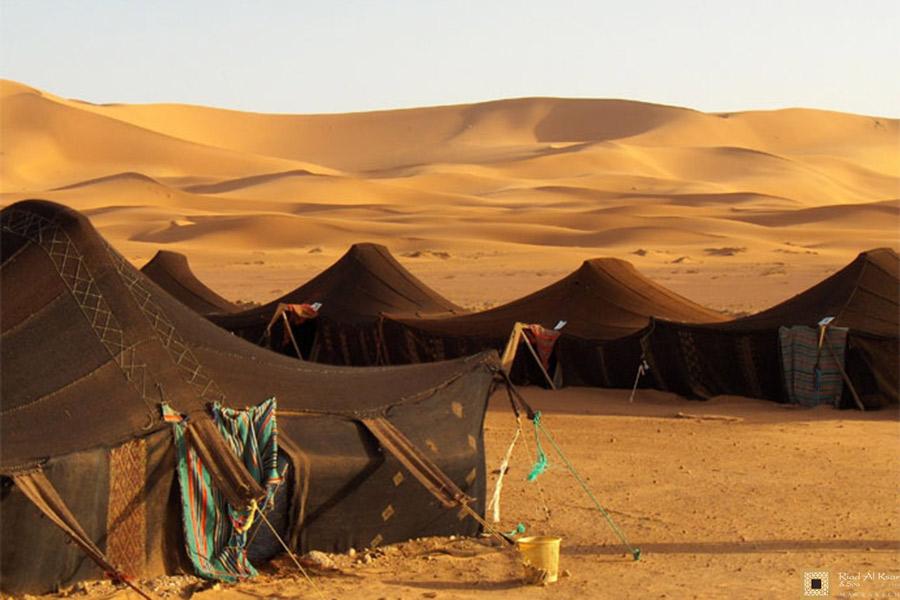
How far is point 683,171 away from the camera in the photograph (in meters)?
120

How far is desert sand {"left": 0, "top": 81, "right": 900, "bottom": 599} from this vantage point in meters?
10.1

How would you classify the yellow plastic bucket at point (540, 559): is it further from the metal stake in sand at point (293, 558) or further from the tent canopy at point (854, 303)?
the tent canopy at point (854, 303)

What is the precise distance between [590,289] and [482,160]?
370 ft

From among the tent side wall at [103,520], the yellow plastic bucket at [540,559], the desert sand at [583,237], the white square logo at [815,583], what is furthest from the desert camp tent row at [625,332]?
the tent side wall at [103,520]

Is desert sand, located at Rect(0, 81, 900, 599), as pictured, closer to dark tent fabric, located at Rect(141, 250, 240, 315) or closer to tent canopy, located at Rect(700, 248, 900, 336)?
tent canopy, located at Rect(700, 248, 900, 336)

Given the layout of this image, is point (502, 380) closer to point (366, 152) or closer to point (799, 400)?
point (799, 400)

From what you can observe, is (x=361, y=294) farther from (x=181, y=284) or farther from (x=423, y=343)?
(x=181, y=284)

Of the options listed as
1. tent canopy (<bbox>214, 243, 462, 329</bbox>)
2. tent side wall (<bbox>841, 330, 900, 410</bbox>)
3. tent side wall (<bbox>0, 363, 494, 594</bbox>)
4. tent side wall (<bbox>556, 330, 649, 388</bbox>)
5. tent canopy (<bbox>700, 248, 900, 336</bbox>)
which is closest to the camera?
tent side wall (<bbox>0, 363, 494, 594</bbox>)

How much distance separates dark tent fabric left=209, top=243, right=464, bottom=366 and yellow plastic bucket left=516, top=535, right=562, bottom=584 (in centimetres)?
1131

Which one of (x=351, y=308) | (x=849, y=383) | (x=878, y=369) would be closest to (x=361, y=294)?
(x=351, y=308)

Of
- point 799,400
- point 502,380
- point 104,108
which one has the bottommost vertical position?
point 799,400

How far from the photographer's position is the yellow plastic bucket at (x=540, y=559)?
9.30m

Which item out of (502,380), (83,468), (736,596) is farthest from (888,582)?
(83,468)

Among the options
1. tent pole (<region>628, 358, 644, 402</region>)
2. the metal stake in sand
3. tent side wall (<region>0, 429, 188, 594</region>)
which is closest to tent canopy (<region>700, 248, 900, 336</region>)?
tent pole (<region>628, 358, 644, 402</region>)
